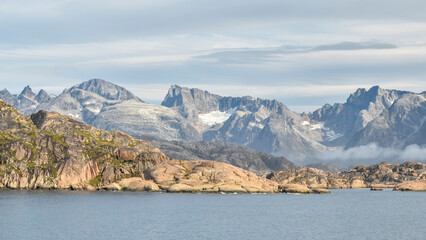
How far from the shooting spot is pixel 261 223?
515ft

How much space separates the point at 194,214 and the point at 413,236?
67916 millimetres

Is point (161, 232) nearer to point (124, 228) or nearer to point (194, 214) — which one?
point (124, 228)

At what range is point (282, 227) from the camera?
148m

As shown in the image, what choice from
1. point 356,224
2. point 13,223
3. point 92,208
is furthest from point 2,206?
point 356,224

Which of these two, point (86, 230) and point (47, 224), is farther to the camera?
point (47, 224)

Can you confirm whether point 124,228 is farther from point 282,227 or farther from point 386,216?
point 386,216

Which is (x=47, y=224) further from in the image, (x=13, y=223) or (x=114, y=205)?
(x=114, y=205)

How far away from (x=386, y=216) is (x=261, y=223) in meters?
47.8

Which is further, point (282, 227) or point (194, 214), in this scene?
point (194, 214)

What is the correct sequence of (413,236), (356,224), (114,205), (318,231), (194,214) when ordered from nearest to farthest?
1. (413,236)
2. (318,231)
3. (356,224)
4. (194,214)
5. (114,205)

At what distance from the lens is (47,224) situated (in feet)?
469

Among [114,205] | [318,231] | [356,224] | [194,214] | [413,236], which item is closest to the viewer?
[413,236]

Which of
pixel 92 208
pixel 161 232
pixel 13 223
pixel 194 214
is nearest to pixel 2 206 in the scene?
pixel 92 208

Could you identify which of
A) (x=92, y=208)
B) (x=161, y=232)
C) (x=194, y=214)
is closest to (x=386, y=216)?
(x=194, y=214)
